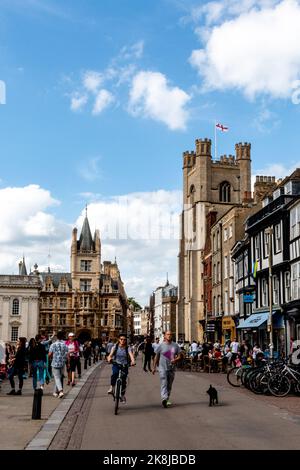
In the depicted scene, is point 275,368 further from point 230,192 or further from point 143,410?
point 230,192

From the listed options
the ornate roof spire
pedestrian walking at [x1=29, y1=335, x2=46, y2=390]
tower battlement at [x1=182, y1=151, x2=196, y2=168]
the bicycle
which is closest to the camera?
the bicycle

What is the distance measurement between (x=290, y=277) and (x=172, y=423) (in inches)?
915

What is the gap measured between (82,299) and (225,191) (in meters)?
31.1

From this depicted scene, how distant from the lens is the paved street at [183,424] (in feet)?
32.1

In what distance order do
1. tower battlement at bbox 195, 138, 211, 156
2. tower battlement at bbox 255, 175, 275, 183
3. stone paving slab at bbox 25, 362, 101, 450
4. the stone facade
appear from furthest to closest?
the stone facade
tower battlement at bbox 195, 138, 211, 156
tower battlement at bbox 255, 175, 275, 183
stone paving slab at bbox 25, 362, 101, 450

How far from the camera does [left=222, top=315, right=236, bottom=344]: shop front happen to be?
5044cm

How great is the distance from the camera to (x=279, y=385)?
18125 millimetres

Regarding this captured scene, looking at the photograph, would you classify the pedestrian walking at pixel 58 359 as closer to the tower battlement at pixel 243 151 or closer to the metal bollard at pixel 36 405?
the metal bollard at pixel 36 405

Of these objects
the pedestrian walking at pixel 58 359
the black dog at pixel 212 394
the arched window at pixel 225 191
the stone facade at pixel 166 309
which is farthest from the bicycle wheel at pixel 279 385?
the stone facade at pixel 166 309

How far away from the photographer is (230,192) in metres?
94.9

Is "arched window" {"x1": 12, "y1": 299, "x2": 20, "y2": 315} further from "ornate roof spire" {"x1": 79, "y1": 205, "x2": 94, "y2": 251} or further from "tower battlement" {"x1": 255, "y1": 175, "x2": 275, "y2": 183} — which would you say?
"tower battlement" {"x1": 255, "y1": 175, "x2": 275, "y2": 183}

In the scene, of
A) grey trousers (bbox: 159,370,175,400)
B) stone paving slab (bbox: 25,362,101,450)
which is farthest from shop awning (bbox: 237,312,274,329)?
grey trousers (bbox: 159,370,175,400)

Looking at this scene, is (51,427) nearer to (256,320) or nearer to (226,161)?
(256,320)

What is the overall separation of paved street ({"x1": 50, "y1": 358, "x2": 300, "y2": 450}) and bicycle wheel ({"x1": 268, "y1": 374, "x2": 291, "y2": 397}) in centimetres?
44
